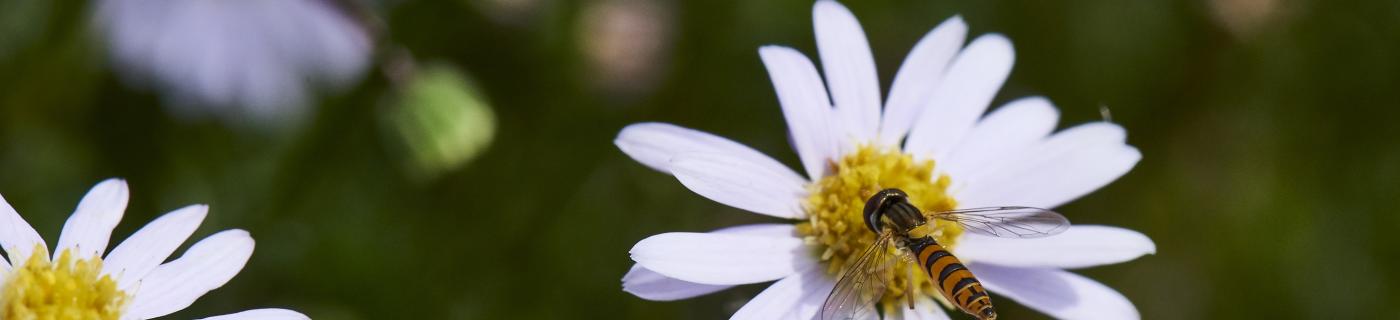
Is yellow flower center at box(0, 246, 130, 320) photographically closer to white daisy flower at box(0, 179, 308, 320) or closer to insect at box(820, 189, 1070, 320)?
white daisy flower at box(0, 179, 308, 320)

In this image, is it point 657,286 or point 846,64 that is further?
point 846,64

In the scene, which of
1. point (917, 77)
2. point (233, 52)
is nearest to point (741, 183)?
point (917, 77)

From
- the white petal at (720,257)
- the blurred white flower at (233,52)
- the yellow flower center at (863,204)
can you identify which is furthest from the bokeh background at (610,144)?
the white petal at (720,257)

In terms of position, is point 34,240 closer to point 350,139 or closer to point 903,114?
point 903,114

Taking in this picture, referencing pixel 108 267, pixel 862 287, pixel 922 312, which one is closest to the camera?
pixel 108 267

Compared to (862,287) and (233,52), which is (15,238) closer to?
(862,287)
